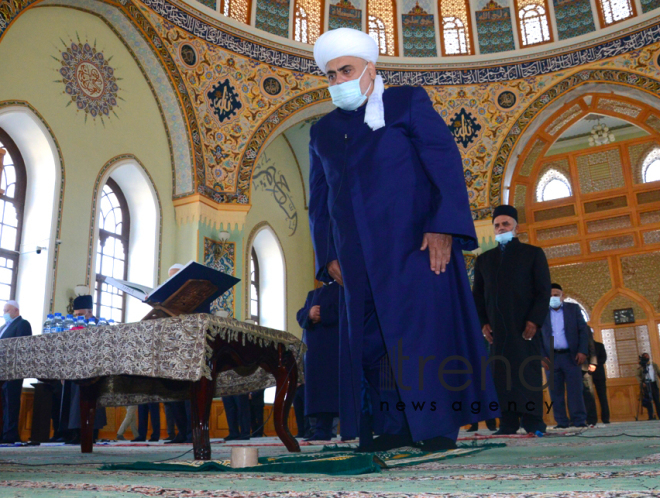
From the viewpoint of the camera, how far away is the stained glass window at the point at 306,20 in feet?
36.9

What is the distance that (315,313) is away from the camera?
4691 millimetres

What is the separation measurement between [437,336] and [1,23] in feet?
22.3

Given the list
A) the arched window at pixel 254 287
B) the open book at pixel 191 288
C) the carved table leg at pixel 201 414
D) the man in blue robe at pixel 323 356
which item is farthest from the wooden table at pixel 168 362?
the arched window at pixel 254 287

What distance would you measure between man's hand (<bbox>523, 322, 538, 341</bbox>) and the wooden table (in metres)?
1.74

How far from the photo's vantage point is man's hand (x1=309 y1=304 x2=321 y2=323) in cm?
468

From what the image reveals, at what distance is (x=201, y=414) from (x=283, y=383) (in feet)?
2.23

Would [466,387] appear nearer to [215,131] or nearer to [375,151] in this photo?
[375,151]

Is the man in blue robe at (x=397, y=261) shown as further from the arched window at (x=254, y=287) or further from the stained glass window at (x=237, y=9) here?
the arched window at (x=254, y=287)

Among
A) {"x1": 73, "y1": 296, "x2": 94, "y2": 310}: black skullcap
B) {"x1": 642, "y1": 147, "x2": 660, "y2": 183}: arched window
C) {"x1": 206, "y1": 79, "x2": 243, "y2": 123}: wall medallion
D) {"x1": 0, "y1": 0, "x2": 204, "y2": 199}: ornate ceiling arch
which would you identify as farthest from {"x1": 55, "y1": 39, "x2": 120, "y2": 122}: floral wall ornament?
{"x1": 642, "y1": 147, "x2": 660, "y2": 183}: arched window

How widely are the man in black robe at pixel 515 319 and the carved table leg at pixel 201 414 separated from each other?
7.76 ft

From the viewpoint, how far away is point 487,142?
11.2 meters

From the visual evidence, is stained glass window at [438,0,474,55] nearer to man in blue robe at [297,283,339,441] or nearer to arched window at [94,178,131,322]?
arched window at [94,178,131,322]

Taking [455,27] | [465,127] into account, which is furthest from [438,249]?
[455,27]

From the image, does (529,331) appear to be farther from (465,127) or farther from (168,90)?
(465,127)
